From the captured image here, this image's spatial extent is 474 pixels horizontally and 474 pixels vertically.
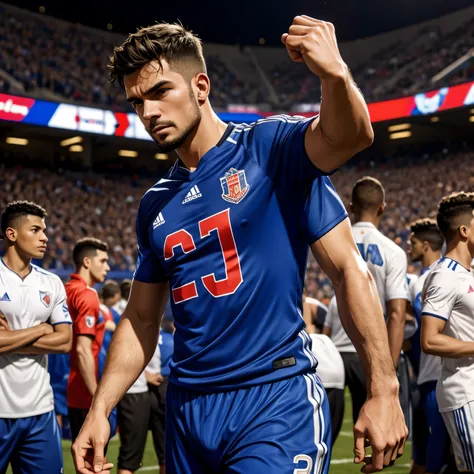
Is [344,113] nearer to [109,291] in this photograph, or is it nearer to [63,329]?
[63,329]

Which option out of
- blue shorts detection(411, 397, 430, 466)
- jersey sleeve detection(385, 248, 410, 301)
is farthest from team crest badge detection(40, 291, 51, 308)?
blue shorts detection(411, 397, 430, 466)

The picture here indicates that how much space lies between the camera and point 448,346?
3.94 m

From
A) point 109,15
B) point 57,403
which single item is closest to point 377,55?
point 109,15

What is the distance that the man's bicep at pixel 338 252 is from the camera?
2.05 meters

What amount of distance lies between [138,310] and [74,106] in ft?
85.1

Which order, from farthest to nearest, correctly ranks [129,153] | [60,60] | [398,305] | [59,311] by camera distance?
[129,153] < [60,60] < [398,305] < [59,311]

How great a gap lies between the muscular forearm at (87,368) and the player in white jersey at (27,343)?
Result: 111 centimetres

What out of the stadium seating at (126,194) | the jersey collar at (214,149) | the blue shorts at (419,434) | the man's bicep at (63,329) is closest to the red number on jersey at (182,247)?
the jersey collar at (214,149)

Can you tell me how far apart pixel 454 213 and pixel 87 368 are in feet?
10.3

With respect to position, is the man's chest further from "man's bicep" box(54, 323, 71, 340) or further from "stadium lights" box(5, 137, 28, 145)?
"stadium lights" box(5, 137, 28, 145)

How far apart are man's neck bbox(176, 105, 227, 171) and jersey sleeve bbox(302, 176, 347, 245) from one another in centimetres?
42

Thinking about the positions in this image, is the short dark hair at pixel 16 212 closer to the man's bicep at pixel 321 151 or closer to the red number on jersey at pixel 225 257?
the red number on jersey at pixel 225 257

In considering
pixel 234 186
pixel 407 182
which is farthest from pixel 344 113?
pixel 407 182

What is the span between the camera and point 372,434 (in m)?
1.82
